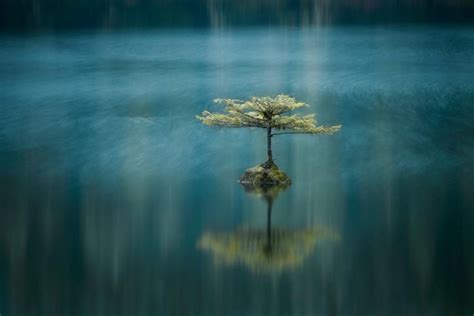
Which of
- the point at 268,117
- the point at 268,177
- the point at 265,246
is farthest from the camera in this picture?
the point at 268,177

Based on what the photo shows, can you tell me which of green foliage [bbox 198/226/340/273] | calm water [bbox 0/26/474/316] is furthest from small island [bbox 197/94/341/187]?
green foliage [bbox 198/226/340/273]

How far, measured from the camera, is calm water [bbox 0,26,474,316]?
21.9 m

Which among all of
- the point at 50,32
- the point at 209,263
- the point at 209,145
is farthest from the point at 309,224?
the point at 50,32

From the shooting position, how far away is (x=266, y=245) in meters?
25.2

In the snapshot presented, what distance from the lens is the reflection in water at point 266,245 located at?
2366 cm

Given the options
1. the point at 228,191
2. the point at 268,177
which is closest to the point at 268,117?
the point at 268,177

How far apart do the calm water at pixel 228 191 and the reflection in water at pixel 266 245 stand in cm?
8

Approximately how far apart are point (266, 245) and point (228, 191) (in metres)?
6.25

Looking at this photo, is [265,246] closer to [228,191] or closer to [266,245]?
[266,245]

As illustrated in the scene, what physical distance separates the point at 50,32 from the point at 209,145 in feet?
138

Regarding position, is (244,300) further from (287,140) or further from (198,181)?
(287,140)

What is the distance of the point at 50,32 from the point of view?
259 ft

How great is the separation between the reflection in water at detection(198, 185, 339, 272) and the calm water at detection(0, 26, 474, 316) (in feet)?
0.27

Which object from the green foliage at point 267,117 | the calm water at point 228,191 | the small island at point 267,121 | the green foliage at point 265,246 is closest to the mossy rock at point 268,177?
the small island at point 267,121
